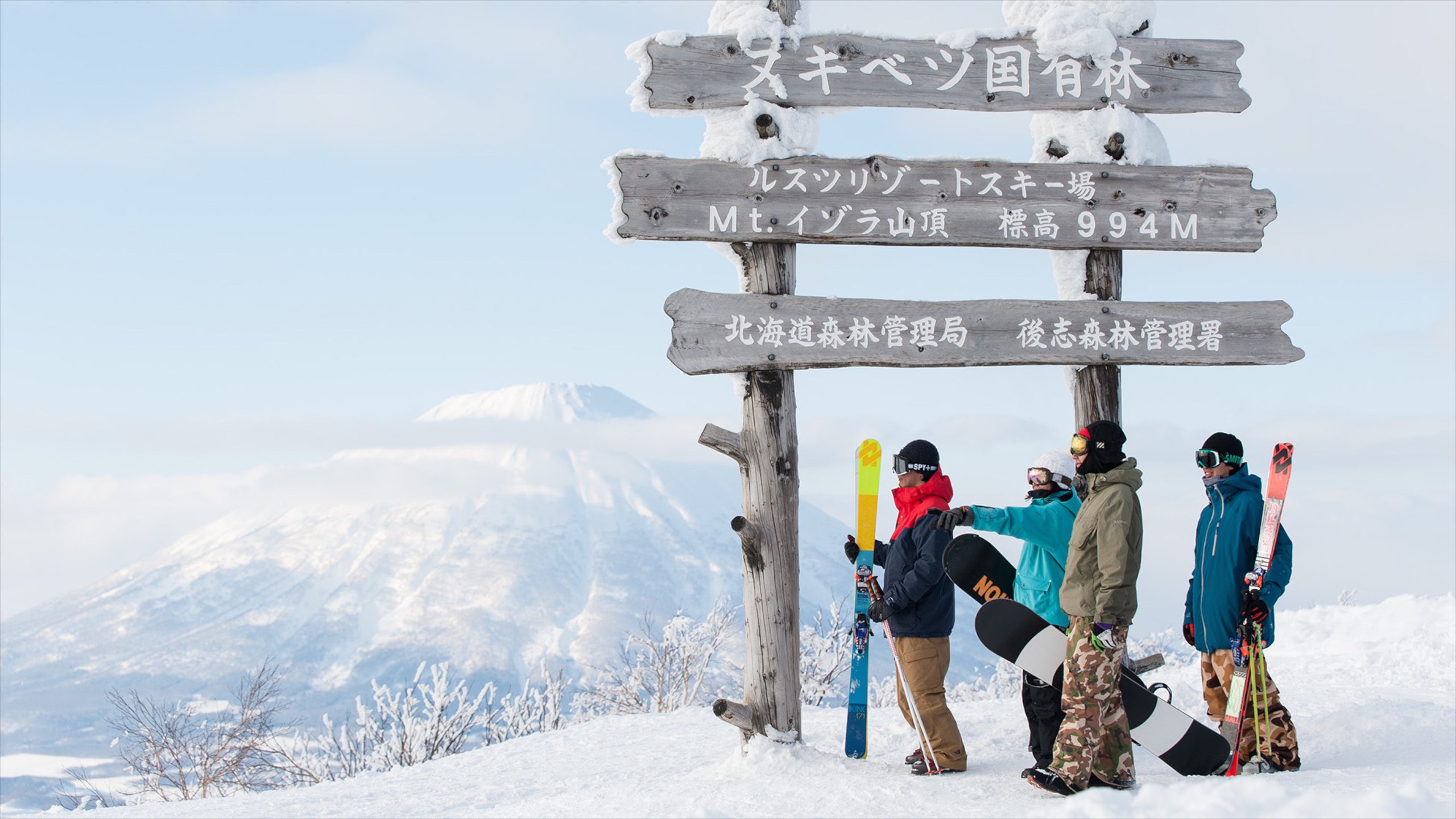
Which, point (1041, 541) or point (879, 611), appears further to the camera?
point (879, 611)

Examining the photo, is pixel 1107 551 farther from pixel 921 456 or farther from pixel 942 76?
pixel 942 76

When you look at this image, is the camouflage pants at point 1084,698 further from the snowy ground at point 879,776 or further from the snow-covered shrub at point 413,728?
the snow-covered shrub at point 413,728

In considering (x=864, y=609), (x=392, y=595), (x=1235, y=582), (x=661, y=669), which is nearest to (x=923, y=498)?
(x=864, y=609)

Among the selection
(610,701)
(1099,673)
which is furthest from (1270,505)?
(610,701)

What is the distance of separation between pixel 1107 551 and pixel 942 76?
3.56 m

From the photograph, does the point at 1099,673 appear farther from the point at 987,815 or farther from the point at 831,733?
the point at 831,733

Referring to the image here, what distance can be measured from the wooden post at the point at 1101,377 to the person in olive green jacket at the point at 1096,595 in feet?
6.47

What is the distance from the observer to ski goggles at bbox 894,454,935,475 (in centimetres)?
564

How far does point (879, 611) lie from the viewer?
5676mm

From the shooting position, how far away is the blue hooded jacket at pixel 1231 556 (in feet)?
18.7

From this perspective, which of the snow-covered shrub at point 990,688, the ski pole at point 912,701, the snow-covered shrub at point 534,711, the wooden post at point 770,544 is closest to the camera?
the ski pole at point 912,701

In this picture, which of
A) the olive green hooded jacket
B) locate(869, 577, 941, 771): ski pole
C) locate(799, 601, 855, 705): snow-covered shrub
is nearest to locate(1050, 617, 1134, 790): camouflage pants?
the olive green hooded jacket

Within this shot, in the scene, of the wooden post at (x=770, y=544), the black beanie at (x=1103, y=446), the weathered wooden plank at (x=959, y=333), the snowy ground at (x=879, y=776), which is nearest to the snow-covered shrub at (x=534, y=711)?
the snowy ground at (x=879, y=776)

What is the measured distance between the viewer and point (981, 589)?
5.86 metres
